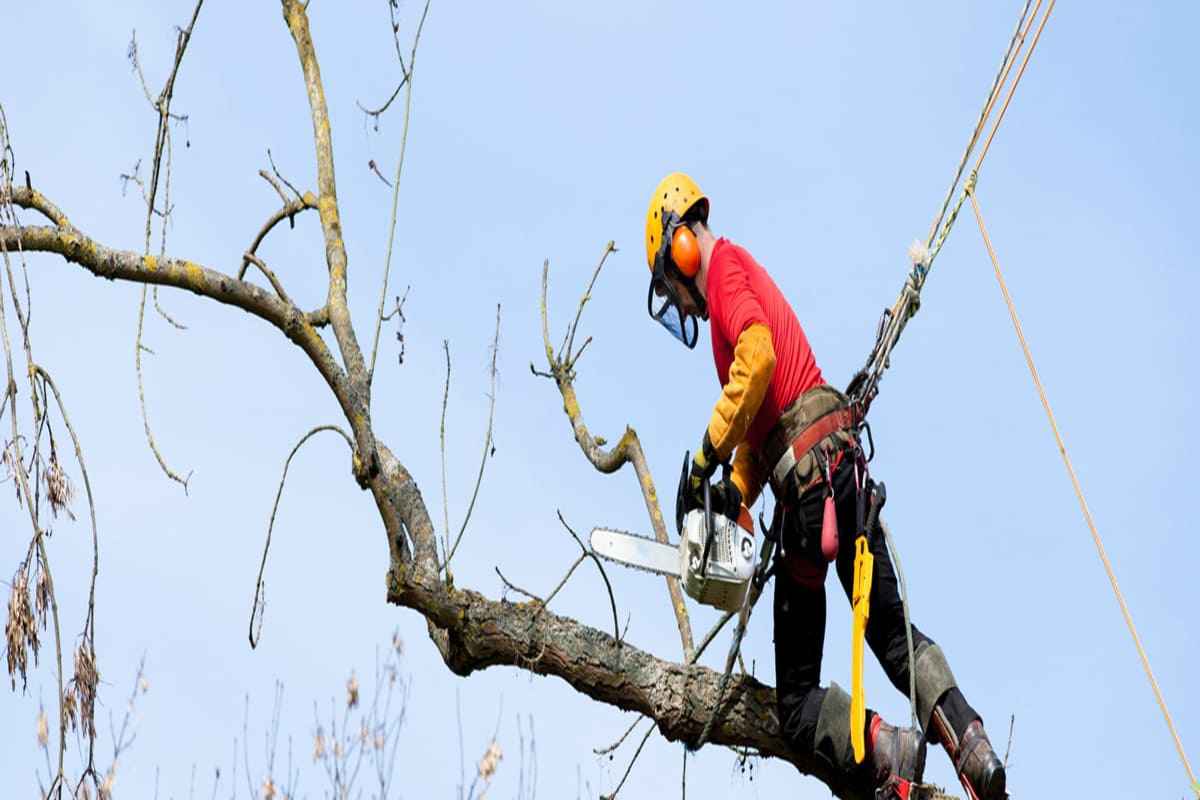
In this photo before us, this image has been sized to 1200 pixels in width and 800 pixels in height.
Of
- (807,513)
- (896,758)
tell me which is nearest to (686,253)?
(807,513)

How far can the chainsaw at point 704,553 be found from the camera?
195 inches

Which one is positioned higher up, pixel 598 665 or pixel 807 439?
pixel 807 439

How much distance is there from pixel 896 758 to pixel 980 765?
24cm

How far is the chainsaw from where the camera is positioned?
16.2 feet

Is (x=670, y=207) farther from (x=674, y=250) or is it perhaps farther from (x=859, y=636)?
(x=859, y=636)

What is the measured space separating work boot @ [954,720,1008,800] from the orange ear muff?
1619mm

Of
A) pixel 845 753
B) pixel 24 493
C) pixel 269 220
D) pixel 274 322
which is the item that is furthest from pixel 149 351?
pixel 845 753

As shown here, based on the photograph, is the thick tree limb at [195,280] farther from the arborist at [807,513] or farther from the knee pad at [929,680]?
the knee pad at [929,680]

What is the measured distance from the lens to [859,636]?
471 cm

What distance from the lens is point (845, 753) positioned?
4758 mm

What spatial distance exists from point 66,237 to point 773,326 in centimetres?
216

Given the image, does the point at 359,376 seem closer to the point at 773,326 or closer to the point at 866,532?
the point at 773,326

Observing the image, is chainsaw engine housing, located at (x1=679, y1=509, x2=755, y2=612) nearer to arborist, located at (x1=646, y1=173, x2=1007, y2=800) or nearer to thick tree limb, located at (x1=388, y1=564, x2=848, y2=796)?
arborist, located at (x1=646, y1=173, x2=1007, y2=800)

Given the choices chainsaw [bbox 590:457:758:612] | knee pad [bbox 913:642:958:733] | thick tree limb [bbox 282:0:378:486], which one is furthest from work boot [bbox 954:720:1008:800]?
thick tree limb [bbox 282:0:378:486]
